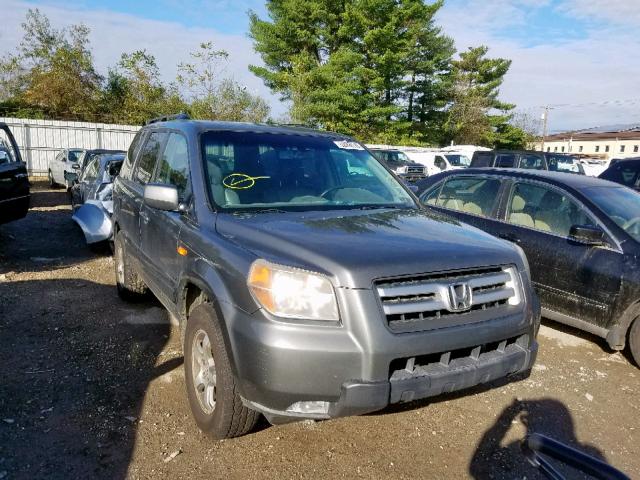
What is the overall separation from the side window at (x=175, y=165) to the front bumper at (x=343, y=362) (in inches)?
55.0

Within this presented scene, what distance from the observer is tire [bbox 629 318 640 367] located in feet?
13.7

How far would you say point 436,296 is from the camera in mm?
2486

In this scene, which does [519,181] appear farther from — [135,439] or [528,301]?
[135,439]

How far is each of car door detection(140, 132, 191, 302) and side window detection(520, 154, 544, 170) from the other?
1408 centimetres

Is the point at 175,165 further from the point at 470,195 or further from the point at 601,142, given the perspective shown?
the point at 601,142

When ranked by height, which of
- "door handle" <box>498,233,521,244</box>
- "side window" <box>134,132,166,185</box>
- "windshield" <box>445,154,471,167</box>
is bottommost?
"door handle" <box>498,233,521,244</box>

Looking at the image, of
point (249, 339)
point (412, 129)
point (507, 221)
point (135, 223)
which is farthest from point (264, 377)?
point (412, 129)

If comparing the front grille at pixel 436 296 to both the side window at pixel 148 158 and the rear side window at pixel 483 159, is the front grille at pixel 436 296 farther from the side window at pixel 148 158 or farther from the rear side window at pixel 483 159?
the rear side window at pixel 483 159

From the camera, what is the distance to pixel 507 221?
5293mm

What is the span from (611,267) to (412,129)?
3630 cm

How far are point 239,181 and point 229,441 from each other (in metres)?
1.66

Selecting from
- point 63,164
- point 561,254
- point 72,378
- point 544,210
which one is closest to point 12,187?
point 72,378

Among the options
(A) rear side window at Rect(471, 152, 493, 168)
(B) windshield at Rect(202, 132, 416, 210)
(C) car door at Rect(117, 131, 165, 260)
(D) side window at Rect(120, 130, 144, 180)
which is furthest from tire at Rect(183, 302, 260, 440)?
(A) rear side window at Rect(471, 152, 493, 168)

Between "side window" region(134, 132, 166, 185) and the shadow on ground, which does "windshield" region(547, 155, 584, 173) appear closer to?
"side window" region(134, 132, 166, 185)
